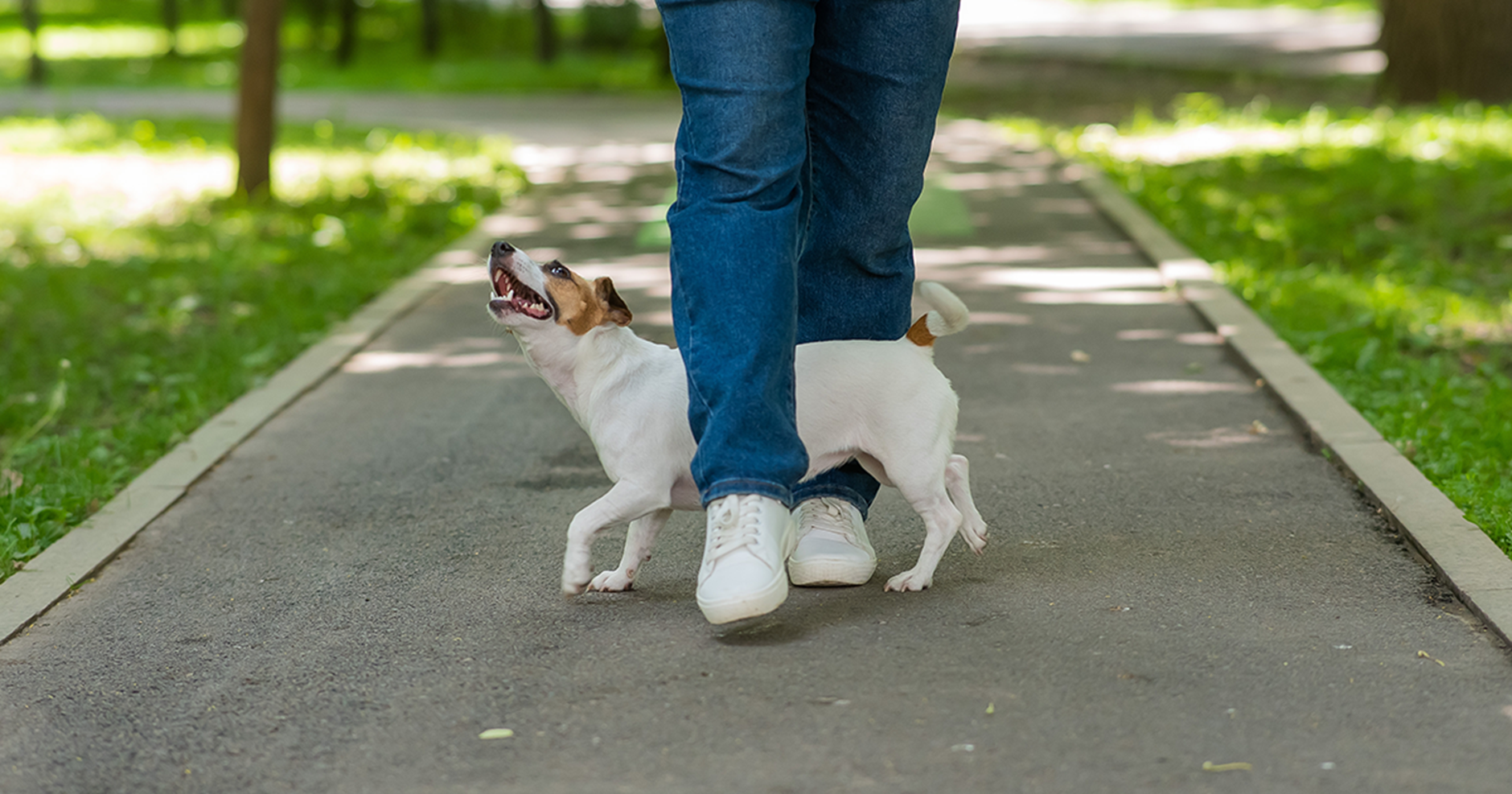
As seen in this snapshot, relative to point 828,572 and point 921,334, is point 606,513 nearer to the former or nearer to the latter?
point 828,572

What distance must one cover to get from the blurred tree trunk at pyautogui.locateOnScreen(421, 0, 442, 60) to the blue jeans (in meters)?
29.3

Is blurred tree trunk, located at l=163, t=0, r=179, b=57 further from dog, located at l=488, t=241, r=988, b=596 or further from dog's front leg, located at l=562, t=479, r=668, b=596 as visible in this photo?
dog's front leg, located at l=562, t=479, r=668, b=596

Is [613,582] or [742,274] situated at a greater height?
[742,274]

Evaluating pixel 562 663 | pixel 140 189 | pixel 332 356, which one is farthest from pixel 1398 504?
pixel 140 189

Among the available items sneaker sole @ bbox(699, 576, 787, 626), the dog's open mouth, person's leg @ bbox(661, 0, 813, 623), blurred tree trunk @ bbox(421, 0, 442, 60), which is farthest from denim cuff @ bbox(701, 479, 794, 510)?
blurred tree trunk @ bbox(421, 0, 442, 60)

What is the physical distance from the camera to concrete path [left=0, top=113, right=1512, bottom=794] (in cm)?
268

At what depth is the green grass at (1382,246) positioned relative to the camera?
497 cm

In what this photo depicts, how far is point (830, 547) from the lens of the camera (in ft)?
11.5

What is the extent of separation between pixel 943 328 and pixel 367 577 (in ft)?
5.17

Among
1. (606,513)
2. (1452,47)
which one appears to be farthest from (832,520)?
(1452,47)

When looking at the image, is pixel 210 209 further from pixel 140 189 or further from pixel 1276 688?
pixel 1276 688

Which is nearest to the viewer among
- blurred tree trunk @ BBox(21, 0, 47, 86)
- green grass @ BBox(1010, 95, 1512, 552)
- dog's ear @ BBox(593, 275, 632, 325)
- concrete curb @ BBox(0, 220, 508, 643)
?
dog's ear @ BBox(593, 275, 632, 325)

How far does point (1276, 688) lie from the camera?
2.92 metres

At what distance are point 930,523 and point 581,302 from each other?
0.90m
